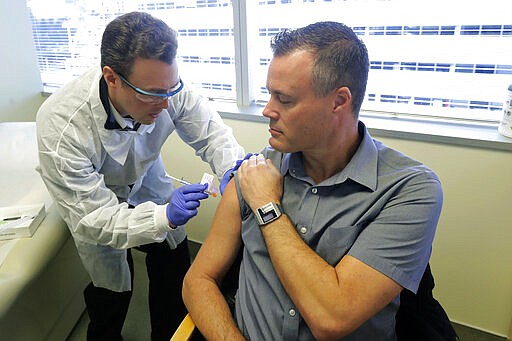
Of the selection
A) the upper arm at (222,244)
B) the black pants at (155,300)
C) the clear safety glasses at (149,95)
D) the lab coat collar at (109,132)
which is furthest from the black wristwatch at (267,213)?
the black pants at (155,300)

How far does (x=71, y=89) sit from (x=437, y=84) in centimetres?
155

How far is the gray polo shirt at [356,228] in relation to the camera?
0.98 m

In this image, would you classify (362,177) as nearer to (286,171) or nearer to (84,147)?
(286,171)

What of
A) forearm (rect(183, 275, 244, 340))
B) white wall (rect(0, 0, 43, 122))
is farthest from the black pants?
white wall (rect(0, 0, 43, 122))

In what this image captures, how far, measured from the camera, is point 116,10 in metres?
2.60

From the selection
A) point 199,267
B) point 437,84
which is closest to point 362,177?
point 199,267

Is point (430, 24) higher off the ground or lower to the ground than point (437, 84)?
higher

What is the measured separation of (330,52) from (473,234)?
48.6 inches

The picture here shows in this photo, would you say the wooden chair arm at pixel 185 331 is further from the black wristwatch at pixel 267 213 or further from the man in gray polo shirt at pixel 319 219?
the black wristwatch at pixel 267 213

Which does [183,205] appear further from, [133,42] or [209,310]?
[133,42]

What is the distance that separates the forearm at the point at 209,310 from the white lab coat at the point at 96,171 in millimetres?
291

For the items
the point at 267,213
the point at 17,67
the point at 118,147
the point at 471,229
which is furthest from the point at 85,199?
the point at 17,67

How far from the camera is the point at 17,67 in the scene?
2887 millimetres

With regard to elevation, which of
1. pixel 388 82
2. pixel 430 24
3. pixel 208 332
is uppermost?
pixel 430 24
